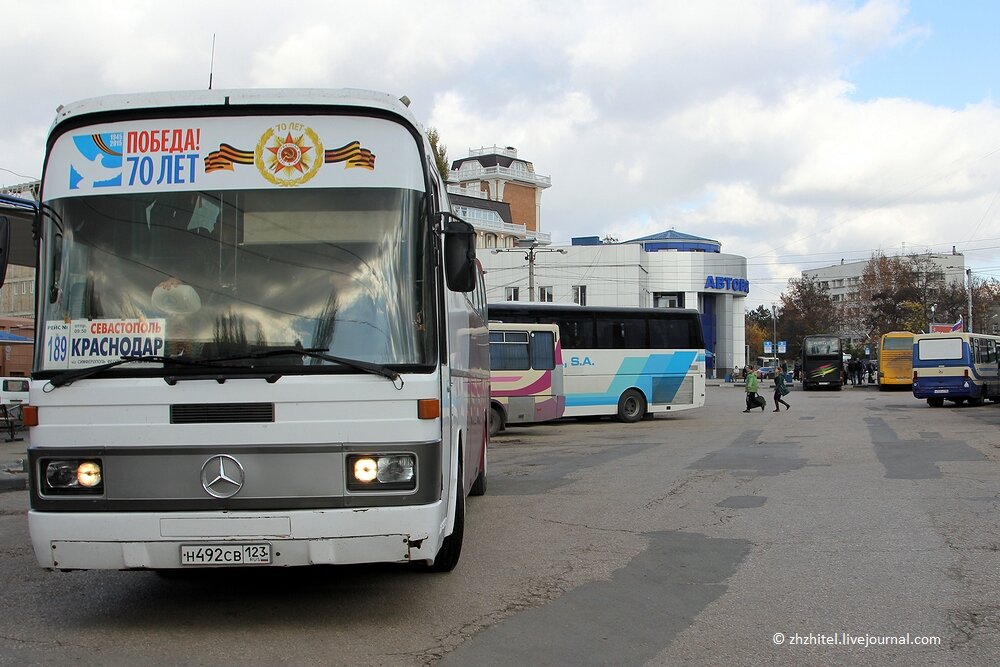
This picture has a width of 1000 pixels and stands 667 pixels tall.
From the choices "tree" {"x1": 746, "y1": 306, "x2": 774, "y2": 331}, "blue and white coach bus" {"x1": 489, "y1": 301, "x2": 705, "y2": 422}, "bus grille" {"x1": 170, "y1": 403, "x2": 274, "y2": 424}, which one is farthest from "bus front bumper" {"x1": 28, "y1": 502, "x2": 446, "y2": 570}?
"tree" {"x1": 746, "y1": 306, "x2": 774, "y2": 331}

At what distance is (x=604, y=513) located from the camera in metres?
10.4

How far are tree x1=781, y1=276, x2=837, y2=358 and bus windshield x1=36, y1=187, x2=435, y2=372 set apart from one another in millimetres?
82960

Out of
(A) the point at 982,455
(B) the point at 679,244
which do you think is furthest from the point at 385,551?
(B) the point at 679,244

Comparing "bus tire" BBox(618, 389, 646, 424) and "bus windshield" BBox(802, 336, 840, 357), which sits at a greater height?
"bus windshield" BBox(802, 336, 840, 357)

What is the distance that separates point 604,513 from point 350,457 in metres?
5.33

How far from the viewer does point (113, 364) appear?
5578mm

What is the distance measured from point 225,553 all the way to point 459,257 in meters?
2.19

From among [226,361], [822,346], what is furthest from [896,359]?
[226,361]

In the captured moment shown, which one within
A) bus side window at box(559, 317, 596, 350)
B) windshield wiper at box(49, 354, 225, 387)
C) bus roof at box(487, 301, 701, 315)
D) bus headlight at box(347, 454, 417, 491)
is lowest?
bus headlight at box(347, 454, 417, 491)

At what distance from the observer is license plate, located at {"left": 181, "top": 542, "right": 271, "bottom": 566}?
551 centimetres

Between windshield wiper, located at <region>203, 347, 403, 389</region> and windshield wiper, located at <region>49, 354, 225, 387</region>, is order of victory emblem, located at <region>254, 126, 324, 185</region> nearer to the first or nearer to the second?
windshield wiper, located at <region>203, 347, 403, 389</region>

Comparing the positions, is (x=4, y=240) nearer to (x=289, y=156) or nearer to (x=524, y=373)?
(x=289, y=156)

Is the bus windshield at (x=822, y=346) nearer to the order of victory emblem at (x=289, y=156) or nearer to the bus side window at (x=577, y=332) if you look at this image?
the bus side window at (x=577, y=332)

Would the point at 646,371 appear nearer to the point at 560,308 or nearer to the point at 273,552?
the point at 560,308
